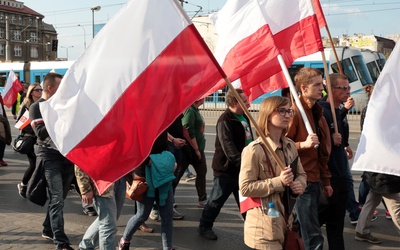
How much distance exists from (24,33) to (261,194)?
95.9 metres

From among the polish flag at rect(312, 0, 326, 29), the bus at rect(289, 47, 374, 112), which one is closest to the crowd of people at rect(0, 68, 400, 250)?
the polish flag at rect(312, 0, 326, 29)

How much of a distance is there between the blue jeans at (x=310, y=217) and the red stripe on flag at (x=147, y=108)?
1.32 meters

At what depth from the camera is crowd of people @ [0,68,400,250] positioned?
344 centimetres

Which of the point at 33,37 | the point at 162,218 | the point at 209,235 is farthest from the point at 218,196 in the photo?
the point at 33,37

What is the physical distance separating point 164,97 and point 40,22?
3891 inches

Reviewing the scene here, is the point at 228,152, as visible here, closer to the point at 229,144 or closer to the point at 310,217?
the point at 229,144

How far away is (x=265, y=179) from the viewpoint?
3445mm

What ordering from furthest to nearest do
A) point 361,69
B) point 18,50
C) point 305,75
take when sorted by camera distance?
point 18,50 < point 361,69 < point 305,75

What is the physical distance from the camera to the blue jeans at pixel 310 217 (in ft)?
13.2

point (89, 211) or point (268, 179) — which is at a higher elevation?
point (268, 179)

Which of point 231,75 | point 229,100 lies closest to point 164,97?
point 231,75

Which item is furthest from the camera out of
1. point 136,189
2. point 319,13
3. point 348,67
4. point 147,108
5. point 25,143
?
point 348,67

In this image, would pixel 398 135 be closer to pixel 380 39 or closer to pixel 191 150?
pixel 191 150

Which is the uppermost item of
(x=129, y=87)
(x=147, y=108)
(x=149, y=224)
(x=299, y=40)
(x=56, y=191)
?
(x=299, y=40)
